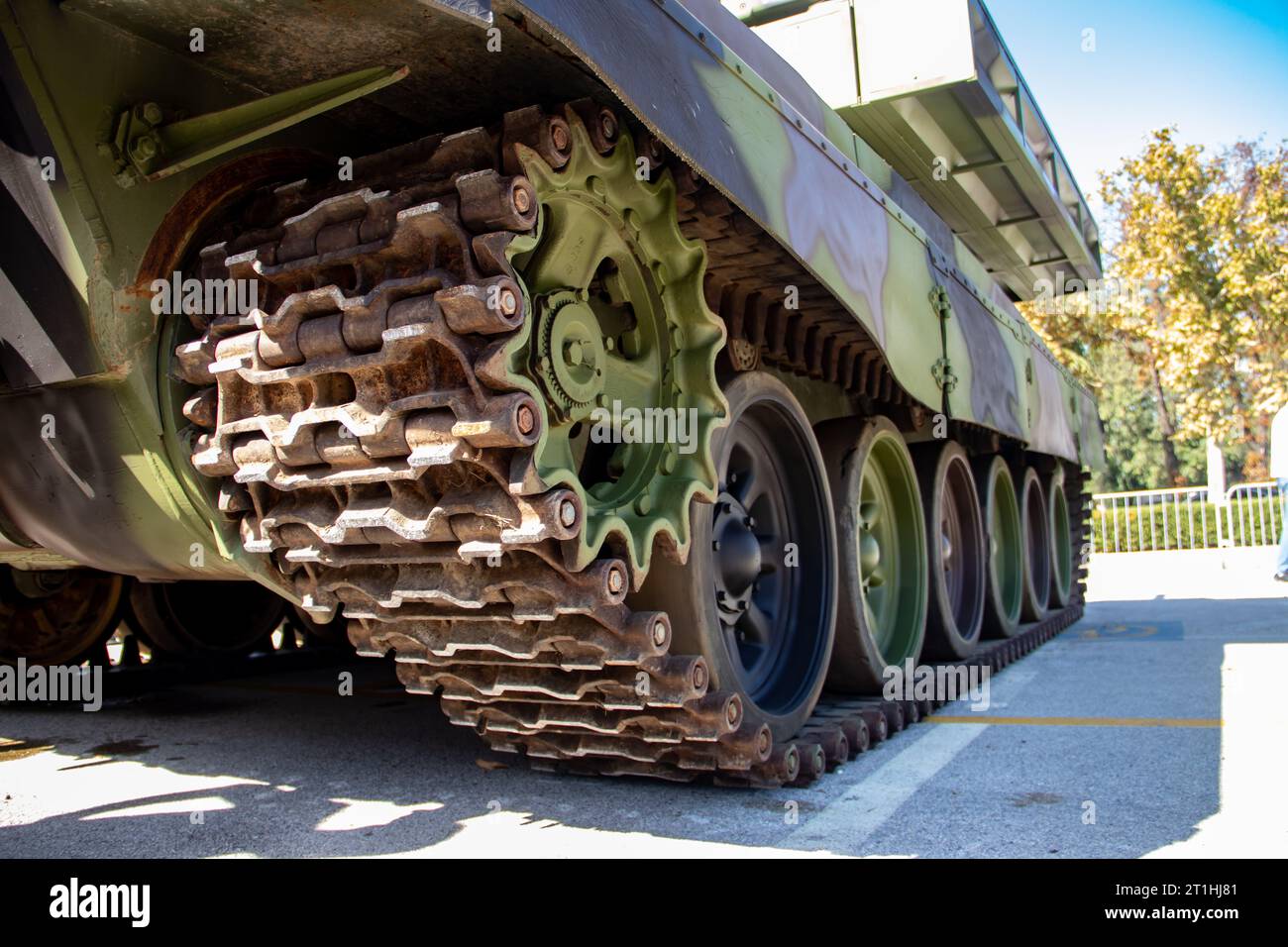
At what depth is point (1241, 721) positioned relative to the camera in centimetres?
487

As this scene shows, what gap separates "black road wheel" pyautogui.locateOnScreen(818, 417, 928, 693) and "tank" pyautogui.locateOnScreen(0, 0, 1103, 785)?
0.45 metres

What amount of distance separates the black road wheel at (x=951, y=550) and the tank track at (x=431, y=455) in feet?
9.47

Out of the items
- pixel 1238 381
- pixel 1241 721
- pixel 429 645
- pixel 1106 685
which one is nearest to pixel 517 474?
pixel 429 645

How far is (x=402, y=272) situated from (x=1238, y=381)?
22.7 metres

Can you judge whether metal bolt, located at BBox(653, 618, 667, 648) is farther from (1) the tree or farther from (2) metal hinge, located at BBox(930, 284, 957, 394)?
(1) the tree

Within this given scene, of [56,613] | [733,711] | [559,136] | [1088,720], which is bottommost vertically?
[1088,720]

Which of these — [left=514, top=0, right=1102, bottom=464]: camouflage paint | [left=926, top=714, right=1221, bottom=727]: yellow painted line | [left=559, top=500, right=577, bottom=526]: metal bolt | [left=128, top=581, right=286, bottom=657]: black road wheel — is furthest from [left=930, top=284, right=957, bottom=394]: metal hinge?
[left=128, top=581, right=286, bottom=657]: black road wheel

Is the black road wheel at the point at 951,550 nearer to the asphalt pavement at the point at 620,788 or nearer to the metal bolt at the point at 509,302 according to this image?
the asphalt pavement at the point at 620,788

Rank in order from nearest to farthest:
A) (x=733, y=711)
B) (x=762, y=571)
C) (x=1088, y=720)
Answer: (x=733, y=711) < (x=762, y=571) < (x=1088, y=720)

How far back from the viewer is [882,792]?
3.86 meters

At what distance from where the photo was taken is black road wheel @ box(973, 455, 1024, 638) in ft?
25.1

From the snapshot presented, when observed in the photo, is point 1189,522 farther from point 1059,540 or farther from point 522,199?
point 522,199

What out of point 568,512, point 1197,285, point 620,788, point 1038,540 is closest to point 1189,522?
point 1197,285

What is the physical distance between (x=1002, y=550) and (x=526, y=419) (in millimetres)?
6663
